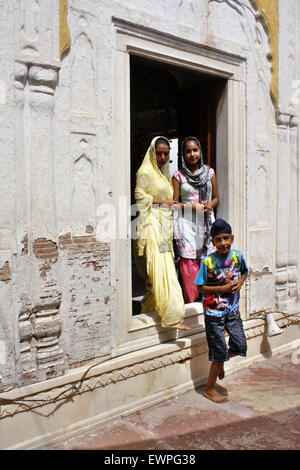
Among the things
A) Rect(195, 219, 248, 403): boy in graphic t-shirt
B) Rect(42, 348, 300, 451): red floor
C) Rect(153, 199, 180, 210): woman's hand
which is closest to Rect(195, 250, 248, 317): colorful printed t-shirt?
Rect(195, 219, 248, 403): boy in graphic t-shirt

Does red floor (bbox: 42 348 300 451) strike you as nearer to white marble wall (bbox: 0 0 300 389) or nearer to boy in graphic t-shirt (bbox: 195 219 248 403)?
boy in graphic t-shirt (bbox: 195 219 248 403)

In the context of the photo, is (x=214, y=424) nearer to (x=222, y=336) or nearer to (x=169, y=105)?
(x=222, y=336)

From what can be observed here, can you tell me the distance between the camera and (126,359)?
3.35 metres

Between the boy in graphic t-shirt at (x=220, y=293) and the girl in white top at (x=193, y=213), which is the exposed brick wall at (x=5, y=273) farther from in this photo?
the girl in white top at (x=193, y=213)

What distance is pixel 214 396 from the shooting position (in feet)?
11.9

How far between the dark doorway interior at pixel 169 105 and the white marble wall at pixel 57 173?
0.59 m

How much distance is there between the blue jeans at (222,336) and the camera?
11.4 ft

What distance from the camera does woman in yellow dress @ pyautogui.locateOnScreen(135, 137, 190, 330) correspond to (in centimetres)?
367

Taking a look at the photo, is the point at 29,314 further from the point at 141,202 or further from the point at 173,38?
the point at 173,38

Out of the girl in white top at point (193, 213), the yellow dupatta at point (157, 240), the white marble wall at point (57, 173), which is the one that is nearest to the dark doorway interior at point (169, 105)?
the girl in white top at point (193, 213)

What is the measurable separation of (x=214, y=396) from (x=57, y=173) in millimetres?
2155

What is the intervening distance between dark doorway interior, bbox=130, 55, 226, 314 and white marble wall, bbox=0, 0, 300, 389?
59 centimetres

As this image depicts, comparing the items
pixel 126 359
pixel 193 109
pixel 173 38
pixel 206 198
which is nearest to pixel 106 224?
pixel 126 359

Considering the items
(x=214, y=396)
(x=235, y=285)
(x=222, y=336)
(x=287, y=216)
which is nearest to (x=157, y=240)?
(x=235, y=285)
